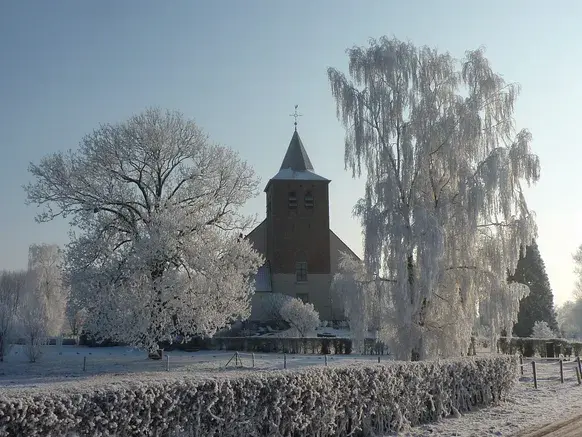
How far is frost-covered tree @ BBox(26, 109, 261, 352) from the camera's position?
27469 millimetres

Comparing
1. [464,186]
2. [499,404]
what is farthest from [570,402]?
[464,186]

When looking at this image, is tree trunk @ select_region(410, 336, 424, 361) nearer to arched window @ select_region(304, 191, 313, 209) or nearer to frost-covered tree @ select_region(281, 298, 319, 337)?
frost-covered tree @ select_region(281, 298, 319, 337)

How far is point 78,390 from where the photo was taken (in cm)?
782

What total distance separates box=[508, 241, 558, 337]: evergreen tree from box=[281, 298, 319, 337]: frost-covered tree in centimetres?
1560

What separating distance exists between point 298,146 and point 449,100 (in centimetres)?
4147

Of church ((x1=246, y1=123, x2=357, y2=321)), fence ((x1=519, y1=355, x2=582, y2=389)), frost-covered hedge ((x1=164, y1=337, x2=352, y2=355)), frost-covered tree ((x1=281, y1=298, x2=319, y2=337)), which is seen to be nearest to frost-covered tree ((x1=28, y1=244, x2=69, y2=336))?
church ((x1=246, y1=123, x2=357, y2=321))

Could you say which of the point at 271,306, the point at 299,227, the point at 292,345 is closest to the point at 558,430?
the point at 292,345

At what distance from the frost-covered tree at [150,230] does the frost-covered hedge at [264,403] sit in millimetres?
16084

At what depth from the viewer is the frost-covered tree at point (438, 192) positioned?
2003 centimetres

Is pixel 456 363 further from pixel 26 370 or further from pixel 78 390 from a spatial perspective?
pixel 26 370

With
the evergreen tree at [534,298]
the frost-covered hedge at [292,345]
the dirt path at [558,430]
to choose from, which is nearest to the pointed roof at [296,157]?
the evergreen tree at [534,298]

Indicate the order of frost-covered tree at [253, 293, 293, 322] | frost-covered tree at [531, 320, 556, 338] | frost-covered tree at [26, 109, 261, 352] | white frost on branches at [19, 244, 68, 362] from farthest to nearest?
white frost on branches at [19, 244, 68, 362]
frost-covered tree at [253, 293, 293, 322]
frost-covered tree at [531, 320, 556, 338]
frost-covered tree at [26, 109, 261, 352]

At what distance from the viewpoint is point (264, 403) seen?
9.75 meters

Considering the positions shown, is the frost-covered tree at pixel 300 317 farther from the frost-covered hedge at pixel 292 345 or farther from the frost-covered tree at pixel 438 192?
the frost-covered tree at pixel 438 192
